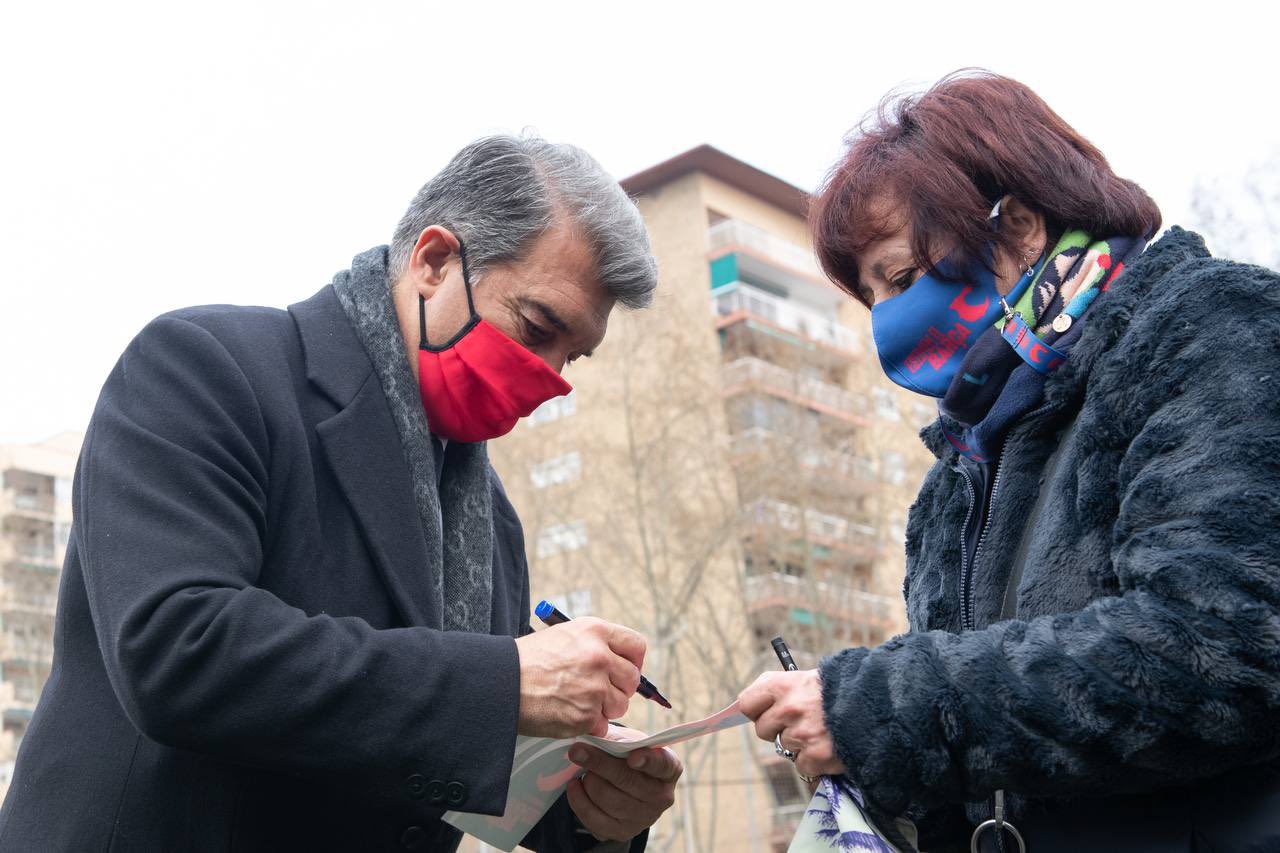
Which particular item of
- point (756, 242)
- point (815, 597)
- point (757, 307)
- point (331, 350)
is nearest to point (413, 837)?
point (331, 350)

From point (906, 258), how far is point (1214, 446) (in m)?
0.82

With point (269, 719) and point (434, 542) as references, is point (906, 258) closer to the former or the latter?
point (434, 542)

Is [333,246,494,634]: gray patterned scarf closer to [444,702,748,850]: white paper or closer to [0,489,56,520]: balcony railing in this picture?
[444,702,748,850]: white paper

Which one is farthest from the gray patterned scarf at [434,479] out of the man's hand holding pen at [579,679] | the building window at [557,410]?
the building window at [557,410]

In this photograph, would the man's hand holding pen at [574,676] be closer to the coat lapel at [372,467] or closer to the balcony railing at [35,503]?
the coat lapel at [372,467]

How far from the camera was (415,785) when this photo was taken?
79.2 inches

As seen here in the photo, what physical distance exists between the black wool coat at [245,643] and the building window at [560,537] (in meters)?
19.4

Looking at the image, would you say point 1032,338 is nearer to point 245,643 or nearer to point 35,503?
point 245,643

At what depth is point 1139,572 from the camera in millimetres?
1825

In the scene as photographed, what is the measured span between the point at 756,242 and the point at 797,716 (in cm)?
3185

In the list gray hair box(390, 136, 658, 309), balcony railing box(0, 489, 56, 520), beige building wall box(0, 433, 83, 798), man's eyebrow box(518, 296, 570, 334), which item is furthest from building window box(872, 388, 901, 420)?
balcony railing box(0, 489, 56, 520)

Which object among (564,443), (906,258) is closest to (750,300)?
(564,443)

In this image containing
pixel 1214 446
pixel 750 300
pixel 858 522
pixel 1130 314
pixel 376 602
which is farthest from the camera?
pixel 750 300

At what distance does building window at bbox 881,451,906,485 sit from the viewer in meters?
21.2
